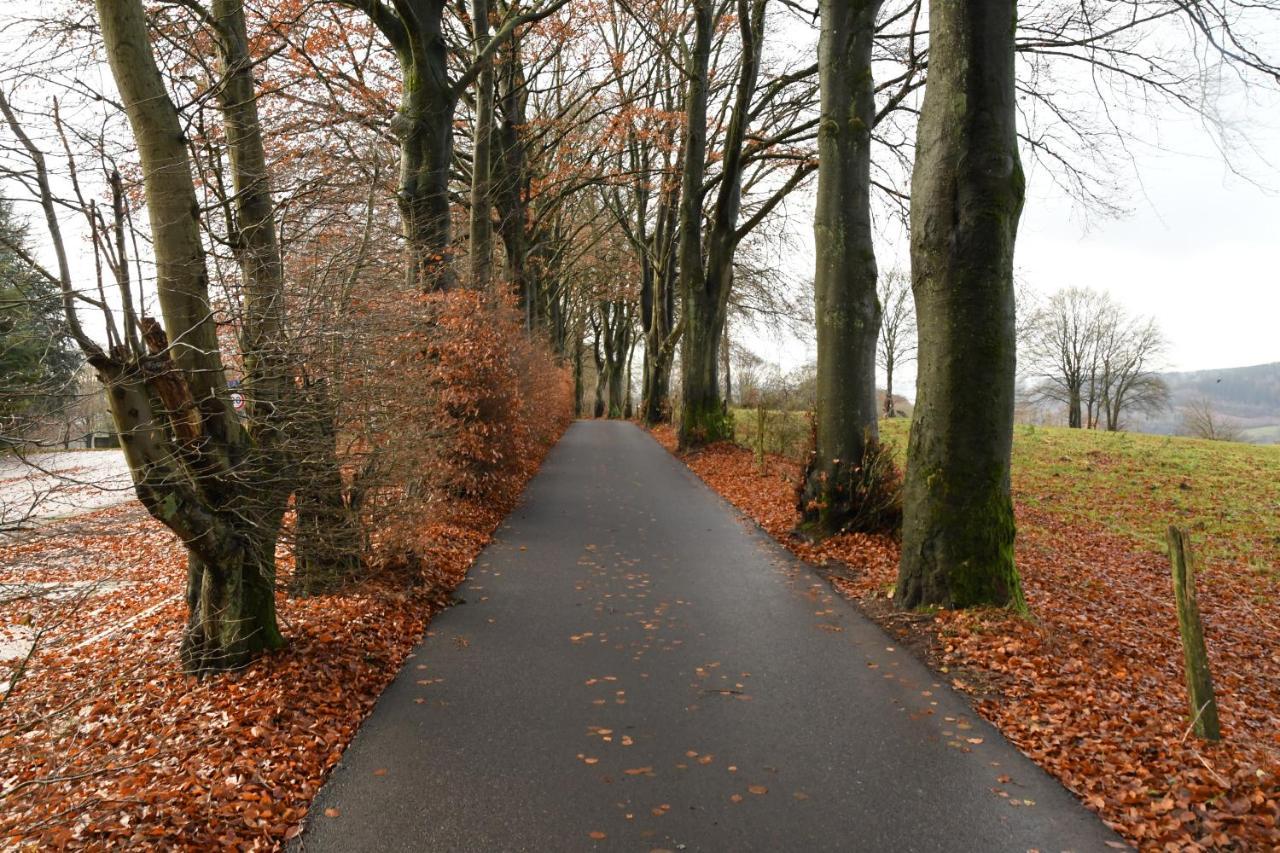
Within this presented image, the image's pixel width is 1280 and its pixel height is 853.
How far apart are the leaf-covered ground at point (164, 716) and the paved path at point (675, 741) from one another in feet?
0.84

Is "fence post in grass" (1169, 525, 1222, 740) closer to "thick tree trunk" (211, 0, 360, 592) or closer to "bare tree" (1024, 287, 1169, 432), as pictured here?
"thick tree trunk" (211, 0, 360, 592)

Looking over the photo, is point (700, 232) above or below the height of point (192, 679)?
above

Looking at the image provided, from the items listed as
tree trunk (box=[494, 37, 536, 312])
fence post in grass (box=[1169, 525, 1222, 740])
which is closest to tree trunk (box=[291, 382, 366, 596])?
fence post in grass (box=[1169, 525, 1222, 740])

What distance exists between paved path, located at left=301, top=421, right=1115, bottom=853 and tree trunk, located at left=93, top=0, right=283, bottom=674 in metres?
1.25

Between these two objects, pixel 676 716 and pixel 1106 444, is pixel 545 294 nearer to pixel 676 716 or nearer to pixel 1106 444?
pixel 1106 444

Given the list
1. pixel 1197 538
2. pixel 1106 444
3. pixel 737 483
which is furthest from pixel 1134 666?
pixel 1106 444

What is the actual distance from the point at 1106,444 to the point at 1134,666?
18.6 m

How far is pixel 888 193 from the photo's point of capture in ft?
53.2

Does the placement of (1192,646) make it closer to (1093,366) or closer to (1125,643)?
(1125,643)

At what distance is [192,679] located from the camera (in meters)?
4.98

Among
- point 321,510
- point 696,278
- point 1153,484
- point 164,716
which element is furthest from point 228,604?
point 1153,484

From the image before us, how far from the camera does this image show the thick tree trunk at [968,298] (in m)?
6.06

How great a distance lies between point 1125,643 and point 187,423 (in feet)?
23.3

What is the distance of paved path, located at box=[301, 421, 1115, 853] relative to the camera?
348 centimetres
